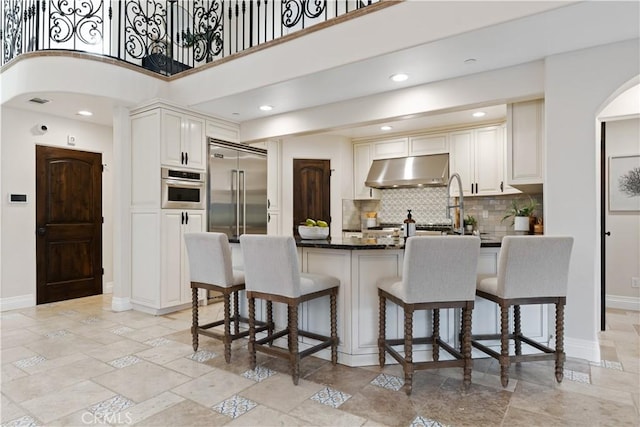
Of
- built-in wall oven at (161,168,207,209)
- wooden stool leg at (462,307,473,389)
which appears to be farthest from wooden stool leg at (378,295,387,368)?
built-in wall oven at (161,168,207,209)

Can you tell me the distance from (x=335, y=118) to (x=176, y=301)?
286 centimetres

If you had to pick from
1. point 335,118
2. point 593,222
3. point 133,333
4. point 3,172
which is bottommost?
point 133,333

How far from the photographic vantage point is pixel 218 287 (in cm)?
292

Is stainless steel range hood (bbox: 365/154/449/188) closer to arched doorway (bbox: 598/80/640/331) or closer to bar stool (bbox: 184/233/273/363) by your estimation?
arched doorway (bbox: 598/80/640/331)

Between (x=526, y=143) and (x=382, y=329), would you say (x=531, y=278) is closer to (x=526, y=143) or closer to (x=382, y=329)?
(x=382, y=329)

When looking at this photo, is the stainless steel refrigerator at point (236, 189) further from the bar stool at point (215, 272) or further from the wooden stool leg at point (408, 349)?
the wooden stool leg at point (408, 349)

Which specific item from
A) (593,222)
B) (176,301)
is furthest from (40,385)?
(593,222)

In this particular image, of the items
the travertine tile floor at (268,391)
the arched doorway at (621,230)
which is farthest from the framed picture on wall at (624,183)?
the travertine tile floor at (268,391)

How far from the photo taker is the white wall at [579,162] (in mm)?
2820

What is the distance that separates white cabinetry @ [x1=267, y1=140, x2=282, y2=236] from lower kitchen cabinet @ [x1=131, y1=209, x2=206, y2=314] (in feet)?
4.74

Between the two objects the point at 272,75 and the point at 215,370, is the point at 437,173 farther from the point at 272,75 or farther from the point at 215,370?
the point at 215,370

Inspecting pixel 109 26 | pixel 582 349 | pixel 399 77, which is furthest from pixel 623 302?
pixel 109 26

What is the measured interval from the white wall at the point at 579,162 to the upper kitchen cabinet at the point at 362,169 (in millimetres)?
3508

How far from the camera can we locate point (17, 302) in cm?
461
